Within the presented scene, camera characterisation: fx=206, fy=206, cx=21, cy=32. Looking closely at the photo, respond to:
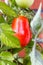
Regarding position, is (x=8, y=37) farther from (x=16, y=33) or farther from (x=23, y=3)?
(x=23, y=3)

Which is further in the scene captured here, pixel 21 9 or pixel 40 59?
pixel 21 9

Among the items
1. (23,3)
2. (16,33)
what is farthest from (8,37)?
(23,3)

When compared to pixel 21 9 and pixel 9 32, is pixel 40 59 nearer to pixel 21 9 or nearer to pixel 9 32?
pixel 9 32

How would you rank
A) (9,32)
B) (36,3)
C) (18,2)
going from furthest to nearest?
(36,3)
(18,2)
(9,32)

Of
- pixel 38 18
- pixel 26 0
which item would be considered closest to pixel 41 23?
pixel 38 18

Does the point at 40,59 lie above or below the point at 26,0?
below

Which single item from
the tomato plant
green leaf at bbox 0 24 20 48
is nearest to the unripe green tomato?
the tomato plant

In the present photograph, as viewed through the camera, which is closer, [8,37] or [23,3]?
[8,37]

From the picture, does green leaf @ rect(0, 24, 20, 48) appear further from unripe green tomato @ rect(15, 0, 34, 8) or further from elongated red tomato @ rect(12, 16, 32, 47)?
unripe green tomato @ rect(15, 0, 34, 8)
